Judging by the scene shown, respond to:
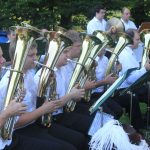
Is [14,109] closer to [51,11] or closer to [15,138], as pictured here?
[15,138]

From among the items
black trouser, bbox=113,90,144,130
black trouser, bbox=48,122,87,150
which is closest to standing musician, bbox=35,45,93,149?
black trouser, bbox=48,122,87,150

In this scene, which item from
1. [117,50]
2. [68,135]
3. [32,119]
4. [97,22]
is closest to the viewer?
[32,119]

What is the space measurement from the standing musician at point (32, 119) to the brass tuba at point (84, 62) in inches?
21.8

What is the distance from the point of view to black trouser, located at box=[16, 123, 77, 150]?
11.5 feet

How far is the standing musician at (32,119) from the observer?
347 cm

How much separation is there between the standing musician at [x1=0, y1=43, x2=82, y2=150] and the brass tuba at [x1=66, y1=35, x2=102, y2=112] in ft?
1.82

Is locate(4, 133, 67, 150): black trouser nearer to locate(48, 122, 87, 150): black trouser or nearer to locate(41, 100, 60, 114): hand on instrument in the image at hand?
locate(41, 100, 60, 114): hand on instrument

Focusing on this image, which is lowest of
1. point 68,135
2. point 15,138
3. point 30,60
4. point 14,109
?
point 68,135

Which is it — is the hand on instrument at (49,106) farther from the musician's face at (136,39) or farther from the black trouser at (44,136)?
the musician's face at (136,39)

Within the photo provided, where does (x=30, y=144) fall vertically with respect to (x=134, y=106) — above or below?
above

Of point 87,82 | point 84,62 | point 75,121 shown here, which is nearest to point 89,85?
point 87,82

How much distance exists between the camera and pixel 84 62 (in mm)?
4438

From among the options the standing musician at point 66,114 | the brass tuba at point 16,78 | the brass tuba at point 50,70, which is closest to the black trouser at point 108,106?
the standing musician at point 66,114

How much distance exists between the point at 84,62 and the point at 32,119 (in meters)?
1.14
